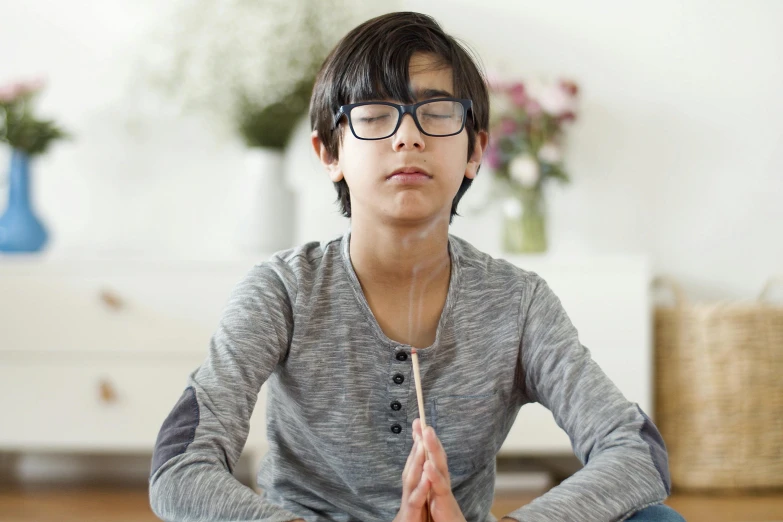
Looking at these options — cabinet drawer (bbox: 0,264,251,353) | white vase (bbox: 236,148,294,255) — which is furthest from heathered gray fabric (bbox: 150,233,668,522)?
white vase (bbox: 236,148,294,255)

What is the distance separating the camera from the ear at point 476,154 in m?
1.15

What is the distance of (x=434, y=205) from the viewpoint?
3.37 ft

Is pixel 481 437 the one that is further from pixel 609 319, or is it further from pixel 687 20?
pixel 687 20

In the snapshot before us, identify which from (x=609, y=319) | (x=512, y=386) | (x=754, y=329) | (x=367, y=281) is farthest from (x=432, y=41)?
(x=754, y=329)

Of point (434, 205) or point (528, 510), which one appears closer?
point (528, 510)

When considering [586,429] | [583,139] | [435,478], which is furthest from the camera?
[583,139]

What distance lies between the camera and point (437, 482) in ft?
2.69

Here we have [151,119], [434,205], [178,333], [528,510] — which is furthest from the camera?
[151,119]

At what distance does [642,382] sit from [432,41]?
1391 mm

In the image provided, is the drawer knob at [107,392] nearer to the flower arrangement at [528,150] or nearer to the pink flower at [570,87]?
the flower arrangement at [528,150]

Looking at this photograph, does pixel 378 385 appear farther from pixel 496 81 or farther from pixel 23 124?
pixel 23 124

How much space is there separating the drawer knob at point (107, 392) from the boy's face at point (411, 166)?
1.31 meters

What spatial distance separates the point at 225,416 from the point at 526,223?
5.12 ft

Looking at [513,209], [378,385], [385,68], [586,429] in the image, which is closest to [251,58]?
[513,209]
